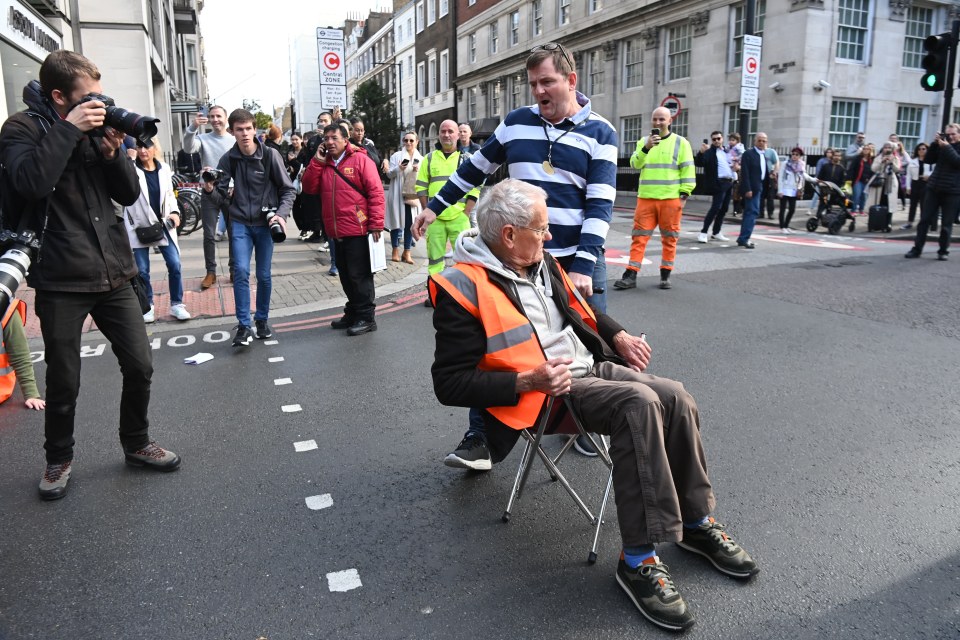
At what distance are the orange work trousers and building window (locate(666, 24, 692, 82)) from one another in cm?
1953

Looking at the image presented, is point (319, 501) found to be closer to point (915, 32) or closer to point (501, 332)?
point (501, 332)

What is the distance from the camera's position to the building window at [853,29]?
853 inches

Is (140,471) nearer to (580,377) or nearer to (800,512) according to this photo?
(580,377)

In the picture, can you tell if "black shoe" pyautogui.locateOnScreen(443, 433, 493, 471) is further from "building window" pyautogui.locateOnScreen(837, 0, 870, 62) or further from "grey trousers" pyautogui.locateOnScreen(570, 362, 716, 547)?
"building window" pyautogui.locateOnScreen(837, 0, 870, 62)

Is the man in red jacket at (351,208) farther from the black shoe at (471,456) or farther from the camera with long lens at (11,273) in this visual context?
the camera with long lens at (11,273)

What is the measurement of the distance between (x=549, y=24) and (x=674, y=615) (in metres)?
37.1

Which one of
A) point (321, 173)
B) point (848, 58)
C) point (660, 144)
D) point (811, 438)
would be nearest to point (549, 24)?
point (848, 58)

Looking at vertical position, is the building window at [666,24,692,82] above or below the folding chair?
above

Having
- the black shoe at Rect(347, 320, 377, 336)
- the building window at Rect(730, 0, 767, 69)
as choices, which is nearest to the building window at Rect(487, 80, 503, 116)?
the building window at Rect(730, 0, 767, 69)

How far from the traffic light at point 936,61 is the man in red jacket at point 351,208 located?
10258 millimetres

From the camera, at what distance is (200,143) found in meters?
8.77

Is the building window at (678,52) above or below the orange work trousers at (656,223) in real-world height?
above

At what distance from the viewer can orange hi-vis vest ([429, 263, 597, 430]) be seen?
2.77m

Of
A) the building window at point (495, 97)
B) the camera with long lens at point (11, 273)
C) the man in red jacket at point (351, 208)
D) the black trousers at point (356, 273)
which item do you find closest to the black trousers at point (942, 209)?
the man in red jacket at point (351, 208)
